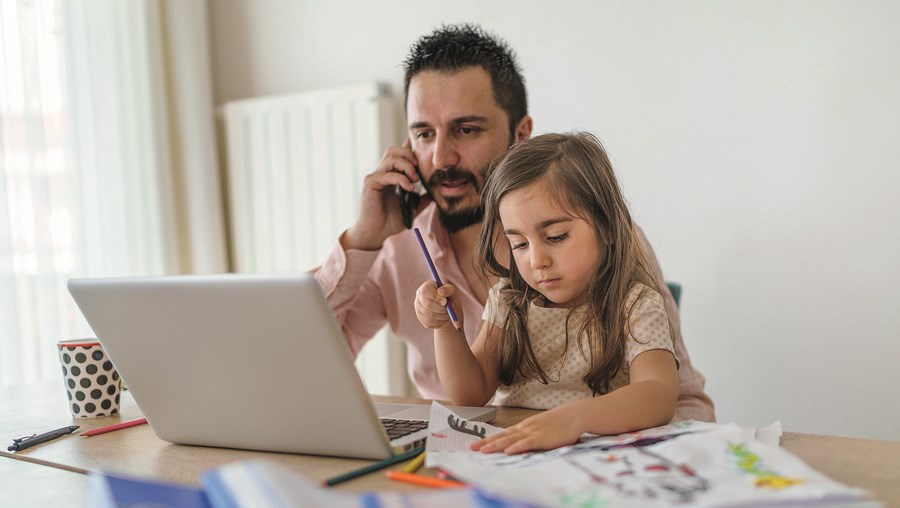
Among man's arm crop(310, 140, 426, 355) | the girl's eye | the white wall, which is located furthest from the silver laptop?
the white wall

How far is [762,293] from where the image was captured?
6.14 ft

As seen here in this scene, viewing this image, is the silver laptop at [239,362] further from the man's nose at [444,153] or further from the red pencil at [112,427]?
the man's nose at [444,153]

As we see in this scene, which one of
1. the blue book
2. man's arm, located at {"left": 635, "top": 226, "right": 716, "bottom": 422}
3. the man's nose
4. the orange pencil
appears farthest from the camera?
the man's nose

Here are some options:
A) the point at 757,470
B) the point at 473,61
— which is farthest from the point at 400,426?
the point at 473,61

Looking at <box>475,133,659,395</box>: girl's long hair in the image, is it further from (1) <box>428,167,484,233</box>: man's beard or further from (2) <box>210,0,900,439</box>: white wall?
(2) <box>210,0,900,439</box>: white wall

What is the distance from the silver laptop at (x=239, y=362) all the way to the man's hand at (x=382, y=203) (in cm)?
74

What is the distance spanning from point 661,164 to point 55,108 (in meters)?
1.72

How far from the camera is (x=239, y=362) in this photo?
0.81 meters

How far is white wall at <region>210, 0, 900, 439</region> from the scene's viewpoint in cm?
172

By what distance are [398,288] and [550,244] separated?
62 cm

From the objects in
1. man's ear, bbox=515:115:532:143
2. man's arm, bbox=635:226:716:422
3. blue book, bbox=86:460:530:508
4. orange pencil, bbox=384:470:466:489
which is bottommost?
man's arm, bbox=635:226:716:422

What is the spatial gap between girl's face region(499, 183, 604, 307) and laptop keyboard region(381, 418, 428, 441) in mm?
267

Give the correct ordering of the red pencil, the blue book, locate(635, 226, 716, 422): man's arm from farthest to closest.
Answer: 1. locate(635, 226, 716, 422): man's arm
2. the red pencil
3. the blue book

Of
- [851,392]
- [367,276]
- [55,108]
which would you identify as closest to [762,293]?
[851,392]
